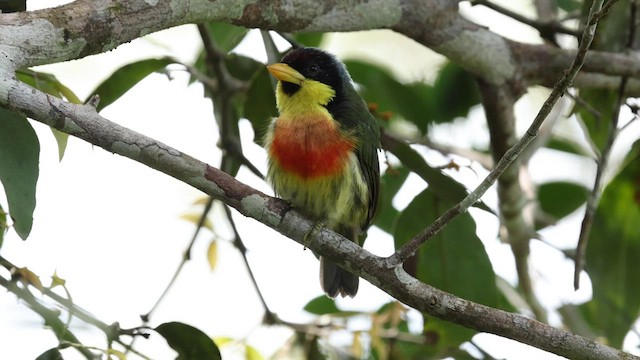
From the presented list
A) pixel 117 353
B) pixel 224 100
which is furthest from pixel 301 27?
pixel 117 353

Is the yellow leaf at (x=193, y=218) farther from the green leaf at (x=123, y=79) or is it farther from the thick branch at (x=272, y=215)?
the thick branch at (x=272, y=215)

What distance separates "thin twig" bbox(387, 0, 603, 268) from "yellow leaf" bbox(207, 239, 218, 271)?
167 cm

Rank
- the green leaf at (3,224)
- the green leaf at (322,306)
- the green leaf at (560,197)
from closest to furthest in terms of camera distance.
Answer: the green leaf at (3,224), the green leaf at (322,306), the green leaf at (560,197)

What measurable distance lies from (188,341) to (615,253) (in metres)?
2.13

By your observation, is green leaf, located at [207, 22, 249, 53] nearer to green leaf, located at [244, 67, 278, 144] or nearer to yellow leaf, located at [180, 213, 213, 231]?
green leaf, located at [244, 67, 278, 144]

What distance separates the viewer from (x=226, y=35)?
4.11 meters

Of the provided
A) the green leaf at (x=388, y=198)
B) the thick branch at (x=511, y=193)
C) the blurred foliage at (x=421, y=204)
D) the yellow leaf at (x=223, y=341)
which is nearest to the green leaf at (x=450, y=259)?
the blurred foliage at (x=421, y=204)

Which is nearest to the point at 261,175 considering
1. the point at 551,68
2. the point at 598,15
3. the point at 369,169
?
the point at 369,169

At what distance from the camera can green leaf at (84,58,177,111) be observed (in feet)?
12.2

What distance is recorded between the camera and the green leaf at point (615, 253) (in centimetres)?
435

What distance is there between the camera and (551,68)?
4.02 metres

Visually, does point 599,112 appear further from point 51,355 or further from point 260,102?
point 51,355

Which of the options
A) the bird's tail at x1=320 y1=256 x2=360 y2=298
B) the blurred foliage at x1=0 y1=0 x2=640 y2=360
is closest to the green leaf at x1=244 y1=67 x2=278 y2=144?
the blurred foliage at x1=0 y1=0 x2=640 y2=360

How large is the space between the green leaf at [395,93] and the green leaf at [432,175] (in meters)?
0.80
